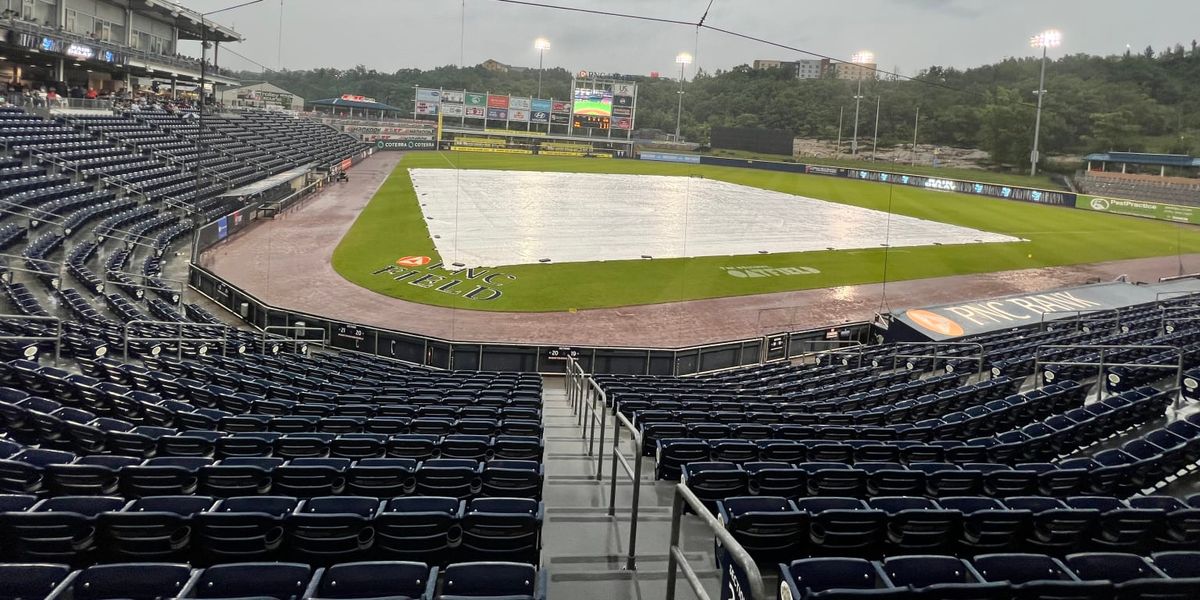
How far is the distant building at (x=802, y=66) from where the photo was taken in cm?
2972

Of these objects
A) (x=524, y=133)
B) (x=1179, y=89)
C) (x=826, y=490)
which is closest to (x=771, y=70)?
(x=524, y=133)

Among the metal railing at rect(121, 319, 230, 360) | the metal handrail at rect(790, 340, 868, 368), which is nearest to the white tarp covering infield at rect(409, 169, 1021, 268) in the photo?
the metal handrail at rect(790, 340, 868, 368)

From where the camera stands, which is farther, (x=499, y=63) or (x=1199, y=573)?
(x=499, y=63)

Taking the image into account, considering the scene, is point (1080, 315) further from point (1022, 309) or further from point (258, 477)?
point (258, 477)

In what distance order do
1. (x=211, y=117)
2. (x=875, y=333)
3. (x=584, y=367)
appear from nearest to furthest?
(x=584, y=367) → (x=875, y=333) → (x=211, y=117)

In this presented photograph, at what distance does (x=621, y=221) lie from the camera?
1575 inches

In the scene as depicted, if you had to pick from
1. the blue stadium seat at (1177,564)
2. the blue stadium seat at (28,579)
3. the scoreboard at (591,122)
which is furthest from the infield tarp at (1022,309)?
the blue stadium seat at (28,579)

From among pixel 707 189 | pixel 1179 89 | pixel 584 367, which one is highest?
pixel 1179 89

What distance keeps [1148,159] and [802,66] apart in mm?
31543

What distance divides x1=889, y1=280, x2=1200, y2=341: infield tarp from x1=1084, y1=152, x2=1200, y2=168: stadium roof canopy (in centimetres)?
2100

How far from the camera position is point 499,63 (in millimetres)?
24969

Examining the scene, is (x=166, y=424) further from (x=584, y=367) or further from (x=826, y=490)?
(x=584, y=367)

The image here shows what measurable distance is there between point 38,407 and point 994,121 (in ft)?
147

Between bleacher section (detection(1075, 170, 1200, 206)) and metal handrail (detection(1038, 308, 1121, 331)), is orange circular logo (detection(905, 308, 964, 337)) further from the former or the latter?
bleacher section (detection(1075, 170, 1200, 206))
